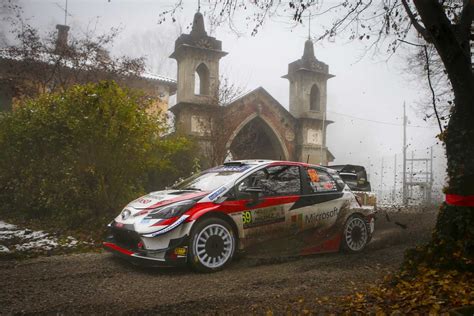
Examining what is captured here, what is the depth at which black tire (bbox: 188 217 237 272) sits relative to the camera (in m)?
5.89

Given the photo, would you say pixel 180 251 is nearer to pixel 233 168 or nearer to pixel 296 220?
pixel 233 168

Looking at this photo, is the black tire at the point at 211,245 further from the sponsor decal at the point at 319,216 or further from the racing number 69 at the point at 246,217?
the sponsor decal at the point at 319,216

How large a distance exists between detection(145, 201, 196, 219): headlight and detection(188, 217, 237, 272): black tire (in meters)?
0.29

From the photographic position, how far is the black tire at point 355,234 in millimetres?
7750

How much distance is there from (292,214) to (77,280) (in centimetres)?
350

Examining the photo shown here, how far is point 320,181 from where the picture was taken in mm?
7656

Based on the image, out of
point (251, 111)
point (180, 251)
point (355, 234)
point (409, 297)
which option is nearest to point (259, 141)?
point (251, 111)

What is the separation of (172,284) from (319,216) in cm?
311

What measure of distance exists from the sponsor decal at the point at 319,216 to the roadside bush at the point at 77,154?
4698mm

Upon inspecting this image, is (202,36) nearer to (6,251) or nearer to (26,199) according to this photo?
(26,199)

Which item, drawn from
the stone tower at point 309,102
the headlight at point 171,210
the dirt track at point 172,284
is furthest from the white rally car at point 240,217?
the stone tower at point 309,102

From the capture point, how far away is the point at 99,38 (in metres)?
18.1

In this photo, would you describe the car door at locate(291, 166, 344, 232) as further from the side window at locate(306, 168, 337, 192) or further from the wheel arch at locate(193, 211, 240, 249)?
the wheel arch at locate(193, 211, 240, 249)

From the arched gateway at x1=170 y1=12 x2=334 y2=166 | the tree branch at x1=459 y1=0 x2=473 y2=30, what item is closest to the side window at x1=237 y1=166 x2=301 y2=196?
the tree branch at x1=459 y1=0 x2=473 y2=30
